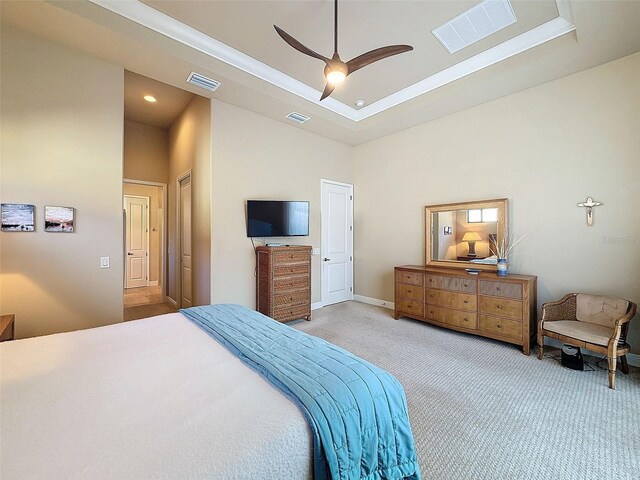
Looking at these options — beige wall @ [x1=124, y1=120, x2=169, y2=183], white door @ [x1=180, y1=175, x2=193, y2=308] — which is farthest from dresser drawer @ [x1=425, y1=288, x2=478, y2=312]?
beige wall @ [x1=124, y1=120, x2=169, y2=183]

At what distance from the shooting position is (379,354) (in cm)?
321

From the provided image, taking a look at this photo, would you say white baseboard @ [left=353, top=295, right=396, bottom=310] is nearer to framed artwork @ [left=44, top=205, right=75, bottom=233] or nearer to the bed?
the bed

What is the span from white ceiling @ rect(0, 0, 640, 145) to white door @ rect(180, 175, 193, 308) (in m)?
1.88

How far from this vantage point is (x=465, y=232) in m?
4.15

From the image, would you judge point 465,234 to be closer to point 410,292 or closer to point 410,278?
point 410,278

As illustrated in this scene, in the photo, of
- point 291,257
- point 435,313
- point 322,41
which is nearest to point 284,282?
point 291,257

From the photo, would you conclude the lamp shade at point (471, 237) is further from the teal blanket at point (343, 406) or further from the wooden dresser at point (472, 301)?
the teal blanket at point (343, 406)

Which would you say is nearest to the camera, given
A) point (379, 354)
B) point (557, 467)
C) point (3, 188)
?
point (557, 467)

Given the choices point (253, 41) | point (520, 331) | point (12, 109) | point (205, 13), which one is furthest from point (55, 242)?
point (520, 331)

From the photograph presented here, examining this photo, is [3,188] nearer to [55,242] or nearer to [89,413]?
[55,242]

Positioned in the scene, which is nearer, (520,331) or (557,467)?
(557,467)

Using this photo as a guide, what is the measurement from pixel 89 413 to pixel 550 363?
3924 millimetres

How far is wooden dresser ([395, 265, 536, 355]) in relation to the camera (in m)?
3.25

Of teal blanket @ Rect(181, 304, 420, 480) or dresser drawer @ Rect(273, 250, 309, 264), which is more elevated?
dresser drawer @ Rect(273, 250, 309, 264)
